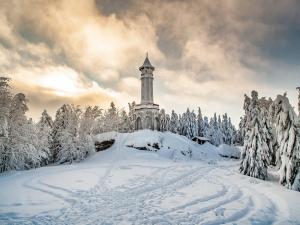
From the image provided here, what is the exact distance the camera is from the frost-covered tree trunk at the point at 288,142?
69.3 ft

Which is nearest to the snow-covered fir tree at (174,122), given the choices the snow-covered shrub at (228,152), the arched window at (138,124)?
the snow-covered shrub at (228,152)

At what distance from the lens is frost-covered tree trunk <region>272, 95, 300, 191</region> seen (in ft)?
69.3

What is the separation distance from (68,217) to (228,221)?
255 inches

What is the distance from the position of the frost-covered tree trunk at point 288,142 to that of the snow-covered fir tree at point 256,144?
4987mm

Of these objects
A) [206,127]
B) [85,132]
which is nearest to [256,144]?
[85,132]

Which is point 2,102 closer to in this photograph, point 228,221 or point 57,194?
point 57,194

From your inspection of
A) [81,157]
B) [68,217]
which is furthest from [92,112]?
[68,217]

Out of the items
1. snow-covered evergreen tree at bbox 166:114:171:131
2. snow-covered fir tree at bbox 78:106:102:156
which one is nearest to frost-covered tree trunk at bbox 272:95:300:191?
snow-covered fir tree at bbox 78:106:102:156

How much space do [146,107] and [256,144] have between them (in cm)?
4282

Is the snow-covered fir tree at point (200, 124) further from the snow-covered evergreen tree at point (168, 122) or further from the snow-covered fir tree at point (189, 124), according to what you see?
the snow-covered evergreen tree at point (168, 122)

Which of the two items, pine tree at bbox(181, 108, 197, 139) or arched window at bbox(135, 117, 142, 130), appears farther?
pine tree at bbox(181, 108, 197, 139)

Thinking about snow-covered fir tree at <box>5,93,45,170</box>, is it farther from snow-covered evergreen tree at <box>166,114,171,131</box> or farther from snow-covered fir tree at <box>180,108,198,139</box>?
snow-covered evergreen tree at <box>166,114,171,131</box>

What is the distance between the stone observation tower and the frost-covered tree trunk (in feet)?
154

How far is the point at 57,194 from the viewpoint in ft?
53.4
